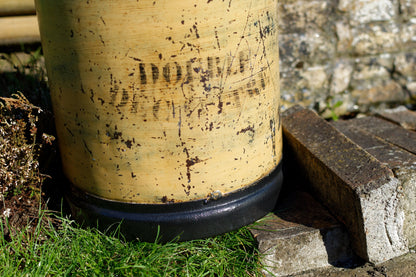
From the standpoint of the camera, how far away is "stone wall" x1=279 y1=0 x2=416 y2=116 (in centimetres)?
311

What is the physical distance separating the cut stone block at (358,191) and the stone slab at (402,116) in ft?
2.57

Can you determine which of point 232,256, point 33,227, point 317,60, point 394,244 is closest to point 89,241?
point 33,227

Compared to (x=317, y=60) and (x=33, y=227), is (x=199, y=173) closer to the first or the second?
(x=33, y=227)

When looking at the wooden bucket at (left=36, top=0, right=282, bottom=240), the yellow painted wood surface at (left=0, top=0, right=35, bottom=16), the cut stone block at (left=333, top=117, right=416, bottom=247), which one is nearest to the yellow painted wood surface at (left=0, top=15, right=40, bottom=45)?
the yellow painted wood surface at (left=0, top=0, right=35, bottom=16)

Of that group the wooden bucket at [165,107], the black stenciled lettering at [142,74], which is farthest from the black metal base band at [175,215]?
the black stenciled lettering at [142,74]

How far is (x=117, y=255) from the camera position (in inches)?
78.0

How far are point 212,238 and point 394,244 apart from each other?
0.87m

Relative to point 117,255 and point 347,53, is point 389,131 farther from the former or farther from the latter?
point 117,255

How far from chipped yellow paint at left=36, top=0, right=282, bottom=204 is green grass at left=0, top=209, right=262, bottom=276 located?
233 mm

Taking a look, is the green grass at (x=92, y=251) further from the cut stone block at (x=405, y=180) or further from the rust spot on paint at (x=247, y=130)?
the cut stone block at (x=405, y=180)

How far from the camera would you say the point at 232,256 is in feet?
6.73

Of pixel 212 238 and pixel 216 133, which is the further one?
pixel 212 238

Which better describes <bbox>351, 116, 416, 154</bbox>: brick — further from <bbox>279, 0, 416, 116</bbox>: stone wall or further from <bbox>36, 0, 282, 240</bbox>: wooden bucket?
<bbox>36, 0, 282, 240</bbox>: wooden bucket

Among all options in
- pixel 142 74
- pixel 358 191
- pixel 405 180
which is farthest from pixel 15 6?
pixel 405 180
